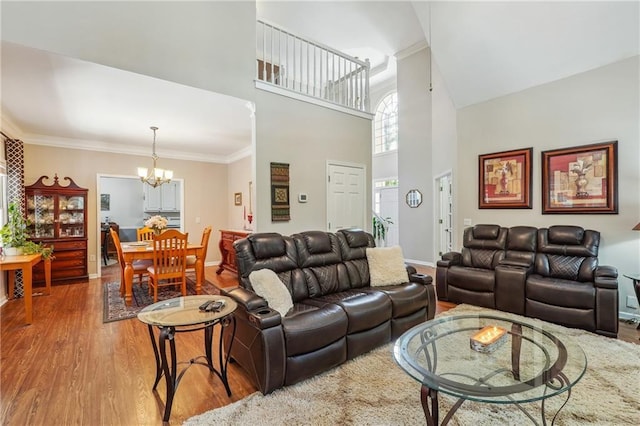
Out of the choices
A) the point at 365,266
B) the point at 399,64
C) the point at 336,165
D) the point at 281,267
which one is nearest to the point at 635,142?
the point at 365,266

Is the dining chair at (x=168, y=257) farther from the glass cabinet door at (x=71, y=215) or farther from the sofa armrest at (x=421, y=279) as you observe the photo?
the sofa armrest at (x=421, y=279)

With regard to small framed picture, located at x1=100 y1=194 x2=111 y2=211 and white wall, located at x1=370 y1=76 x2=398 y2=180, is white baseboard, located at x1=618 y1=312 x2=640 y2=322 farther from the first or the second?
small framed picture, located at x1=100 y1=194 x2=111 y2=211

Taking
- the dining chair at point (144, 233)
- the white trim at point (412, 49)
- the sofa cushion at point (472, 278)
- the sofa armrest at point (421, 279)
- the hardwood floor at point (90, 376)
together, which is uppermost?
the white trim at point (412, 49)

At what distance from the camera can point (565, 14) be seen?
3.40 m

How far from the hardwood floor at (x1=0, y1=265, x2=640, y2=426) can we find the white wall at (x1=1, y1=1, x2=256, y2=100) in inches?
111

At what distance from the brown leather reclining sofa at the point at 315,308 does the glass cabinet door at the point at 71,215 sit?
469 cm

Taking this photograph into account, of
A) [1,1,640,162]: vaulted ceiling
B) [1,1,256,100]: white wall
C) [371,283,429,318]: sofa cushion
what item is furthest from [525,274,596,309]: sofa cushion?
[1,1,256,100]: white wall

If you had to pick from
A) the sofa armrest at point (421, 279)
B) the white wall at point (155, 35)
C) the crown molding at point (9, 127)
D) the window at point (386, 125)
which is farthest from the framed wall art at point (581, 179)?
the crown molding at point (9, 127)

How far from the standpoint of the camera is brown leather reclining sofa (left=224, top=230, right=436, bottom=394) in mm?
2090

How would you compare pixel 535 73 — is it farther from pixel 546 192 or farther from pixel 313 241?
pixel 313 241

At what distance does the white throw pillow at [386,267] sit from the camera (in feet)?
10.6

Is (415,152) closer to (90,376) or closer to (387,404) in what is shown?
(387,404)

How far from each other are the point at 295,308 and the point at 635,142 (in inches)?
168

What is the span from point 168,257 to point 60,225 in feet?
9.07
